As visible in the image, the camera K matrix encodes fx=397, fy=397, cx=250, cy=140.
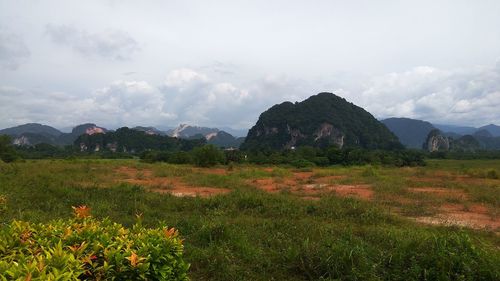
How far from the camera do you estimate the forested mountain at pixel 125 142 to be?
315 feet

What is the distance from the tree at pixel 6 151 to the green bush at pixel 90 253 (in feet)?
156

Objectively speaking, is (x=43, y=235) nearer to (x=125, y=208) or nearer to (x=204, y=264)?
(x=204, y=264)

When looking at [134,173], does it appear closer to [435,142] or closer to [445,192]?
[445,192]

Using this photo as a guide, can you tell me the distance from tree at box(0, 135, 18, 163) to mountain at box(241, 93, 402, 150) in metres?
54.0

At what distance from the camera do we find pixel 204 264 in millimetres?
6176

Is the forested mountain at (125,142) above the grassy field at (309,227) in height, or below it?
above

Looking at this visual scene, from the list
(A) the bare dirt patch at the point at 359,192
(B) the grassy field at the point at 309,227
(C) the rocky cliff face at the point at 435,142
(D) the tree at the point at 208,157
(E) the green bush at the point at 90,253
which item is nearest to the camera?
(E) the green bush at the point at 90,253

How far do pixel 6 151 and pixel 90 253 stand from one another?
50758mm

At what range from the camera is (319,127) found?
100688 mm

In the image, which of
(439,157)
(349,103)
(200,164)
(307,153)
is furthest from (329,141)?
(200,164)

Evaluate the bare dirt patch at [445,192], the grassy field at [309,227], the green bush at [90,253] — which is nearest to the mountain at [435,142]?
the bare dirt patch at [445,192]

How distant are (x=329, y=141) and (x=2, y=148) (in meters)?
70.3

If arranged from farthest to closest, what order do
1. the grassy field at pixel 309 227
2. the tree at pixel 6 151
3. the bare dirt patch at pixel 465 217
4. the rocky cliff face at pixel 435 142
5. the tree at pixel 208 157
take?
the rocky cliff face at pixel 435 142, the tree at pixel 6 151, the tree at pixel 208 157, the bare dirt patch at pixel 465 217, the grassy field at pixel 309 227

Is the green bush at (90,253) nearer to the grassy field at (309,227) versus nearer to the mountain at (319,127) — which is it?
the grassy field at (309,227)
